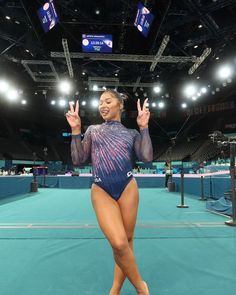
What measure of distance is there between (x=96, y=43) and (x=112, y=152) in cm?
956

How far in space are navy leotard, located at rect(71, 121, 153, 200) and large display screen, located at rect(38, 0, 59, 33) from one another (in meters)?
7.90

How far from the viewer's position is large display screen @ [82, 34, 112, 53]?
1067cm

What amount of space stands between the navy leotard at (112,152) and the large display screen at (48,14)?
790cm

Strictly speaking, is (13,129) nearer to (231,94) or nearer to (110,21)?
(110,21)

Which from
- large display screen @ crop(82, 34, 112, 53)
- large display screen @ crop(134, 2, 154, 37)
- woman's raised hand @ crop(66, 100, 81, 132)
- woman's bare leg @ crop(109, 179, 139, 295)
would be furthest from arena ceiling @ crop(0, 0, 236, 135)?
woman's bare leg @ crop(109, 179, 139, 295)

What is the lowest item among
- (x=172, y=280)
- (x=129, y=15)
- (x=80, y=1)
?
(x=172, y=280)

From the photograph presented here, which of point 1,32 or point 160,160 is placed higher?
point 1,32

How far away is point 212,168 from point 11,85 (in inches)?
520

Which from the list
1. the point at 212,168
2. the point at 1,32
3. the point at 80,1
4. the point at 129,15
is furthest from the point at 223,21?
the point at 1,32

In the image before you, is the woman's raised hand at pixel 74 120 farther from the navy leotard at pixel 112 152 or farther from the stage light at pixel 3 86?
the stage light at pixel 3 86

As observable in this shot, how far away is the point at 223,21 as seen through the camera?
470 inches

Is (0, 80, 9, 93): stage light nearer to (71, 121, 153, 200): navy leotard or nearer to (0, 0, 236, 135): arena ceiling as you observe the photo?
(0, 0, 236, 135): arena ceiling

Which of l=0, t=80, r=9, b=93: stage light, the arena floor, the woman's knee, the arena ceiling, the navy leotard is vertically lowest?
the arena floor

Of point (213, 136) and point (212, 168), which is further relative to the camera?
point (212, 168)
